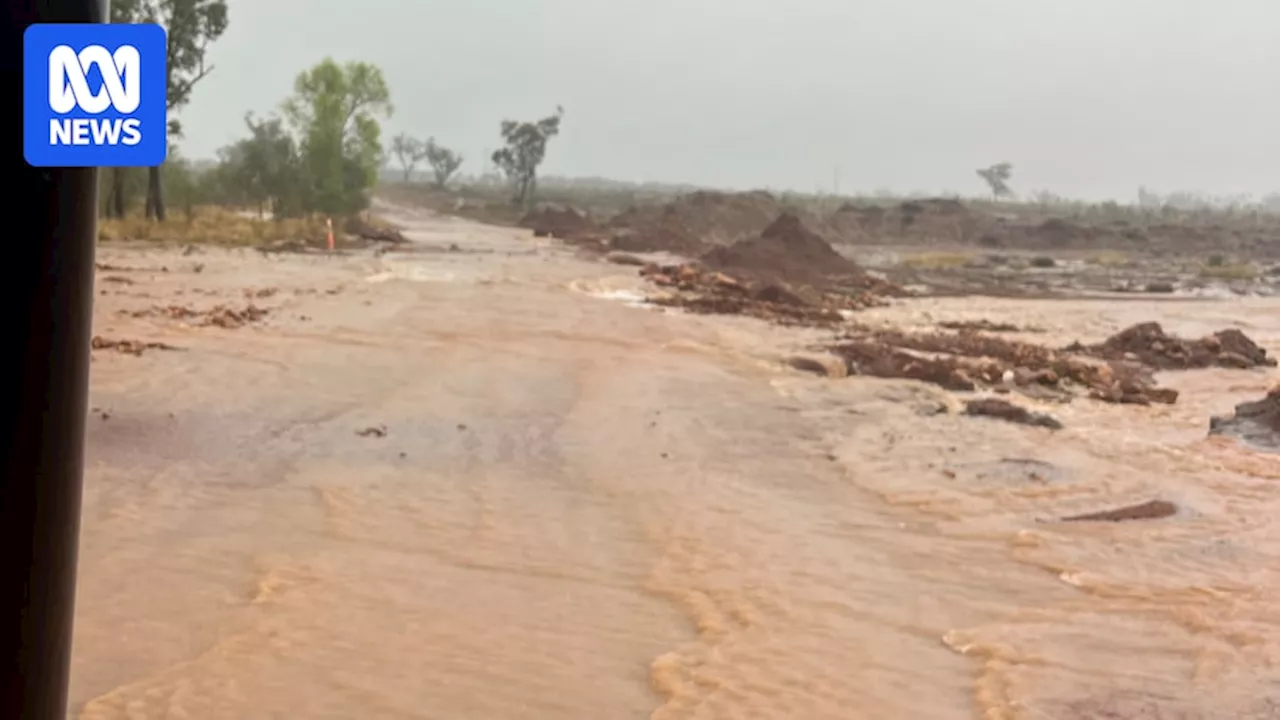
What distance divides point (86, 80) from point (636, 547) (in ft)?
19.8

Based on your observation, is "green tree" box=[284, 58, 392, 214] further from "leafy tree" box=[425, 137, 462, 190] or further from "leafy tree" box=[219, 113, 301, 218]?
"leafy tree" box=[425, 137, 462, 190]

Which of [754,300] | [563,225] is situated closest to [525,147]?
[563,225]

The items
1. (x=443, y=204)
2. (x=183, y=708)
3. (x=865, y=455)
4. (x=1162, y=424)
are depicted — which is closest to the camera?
(x=183, y=708)

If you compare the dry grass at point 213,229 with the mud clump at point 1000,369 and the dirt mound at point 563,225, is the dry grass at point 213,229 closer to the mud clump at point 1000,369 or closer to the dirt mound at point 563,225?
the dirt mound at point 563,225

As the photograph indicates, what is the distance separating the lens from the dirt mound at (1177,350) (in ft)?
64.8

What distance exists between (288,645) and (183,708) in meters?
0.77

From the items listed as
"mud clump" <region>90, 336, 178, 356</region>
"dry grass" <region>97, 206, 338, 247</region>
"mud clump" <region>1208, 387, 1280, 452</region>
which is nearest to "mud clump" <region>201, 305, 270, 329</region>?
"mud clump" <region>90, 336, 178, 356</region>

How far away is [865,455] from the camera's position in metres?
10.7

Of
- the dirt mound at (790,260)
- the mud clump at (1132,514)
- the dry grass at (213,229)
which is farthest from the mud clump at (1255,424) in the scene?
the dry grass at (213,229)

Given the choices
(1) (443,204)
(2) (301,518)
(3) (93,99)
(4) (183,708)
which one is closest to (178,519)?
(2) (301,518)

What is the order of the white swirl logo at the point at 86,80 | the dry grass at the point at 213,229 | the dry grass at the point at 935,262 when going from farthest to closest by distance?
the dry grass at the point at 935,262, the dry grass at the point at 213,229, the white swirl logo at the point at 86,80

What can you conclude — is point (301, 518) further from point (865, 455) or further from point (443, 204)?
point (443, 204)

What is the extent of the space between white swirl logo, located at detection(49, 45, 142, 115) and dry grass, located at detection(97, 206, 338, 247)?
3336 centimetres

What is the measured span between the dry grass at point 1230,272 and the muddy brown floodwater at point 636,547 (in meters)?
33.1
